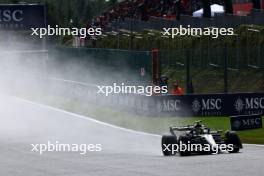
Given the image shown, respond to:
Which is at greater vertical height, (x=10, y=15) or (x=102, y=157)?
(x=10, y=15)

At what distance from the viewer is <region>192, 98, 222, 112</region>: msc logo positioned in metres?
30.8

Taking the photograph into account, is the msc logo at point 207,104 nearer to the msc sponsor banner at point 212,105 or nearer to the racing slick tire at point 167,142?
the msc sponsor banner at point 212,105

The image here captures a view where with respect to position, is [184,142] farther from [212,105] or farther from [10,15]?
[10,15]

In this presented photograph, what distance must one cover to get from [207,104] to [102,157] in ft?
39.8

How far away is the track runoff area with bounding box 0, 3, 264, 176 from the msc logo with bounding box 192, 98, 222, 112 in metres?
3.34

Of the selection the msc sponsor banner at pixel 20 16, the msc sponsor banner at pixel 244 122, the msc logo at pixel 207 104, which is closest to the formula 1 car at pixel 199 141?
the msc sponsor banner at pixel 244 122

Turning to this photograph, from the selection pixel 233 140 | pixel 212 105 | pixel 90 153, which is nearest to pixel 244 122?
pixel 233 140

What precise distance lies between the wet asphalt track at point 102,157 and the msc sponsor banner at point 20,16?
1794cm

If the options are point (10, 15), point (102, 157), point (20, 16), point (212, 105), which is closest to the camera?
point (102, 157)

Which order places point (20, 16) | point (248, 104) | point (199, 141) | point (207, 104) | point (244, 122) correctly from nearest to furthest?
1. point (199, 141)
2. point (244, 122)
3. point (207, 104)
4. point (248, 104)
5. point (20, 16)

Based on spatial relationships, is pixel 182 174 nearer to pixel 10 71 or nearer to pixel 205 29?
pixel 10 71

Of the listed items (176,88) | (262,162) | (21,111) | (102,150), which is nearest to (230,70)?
(176,88)

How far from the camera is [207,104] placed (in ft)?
102

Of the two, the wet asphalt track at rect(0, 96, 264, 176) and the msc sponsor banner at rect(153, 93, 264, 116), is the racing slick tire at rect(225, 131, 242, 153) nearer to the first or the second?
the wet asphalt track at rect(0, 96, 264, 176)
